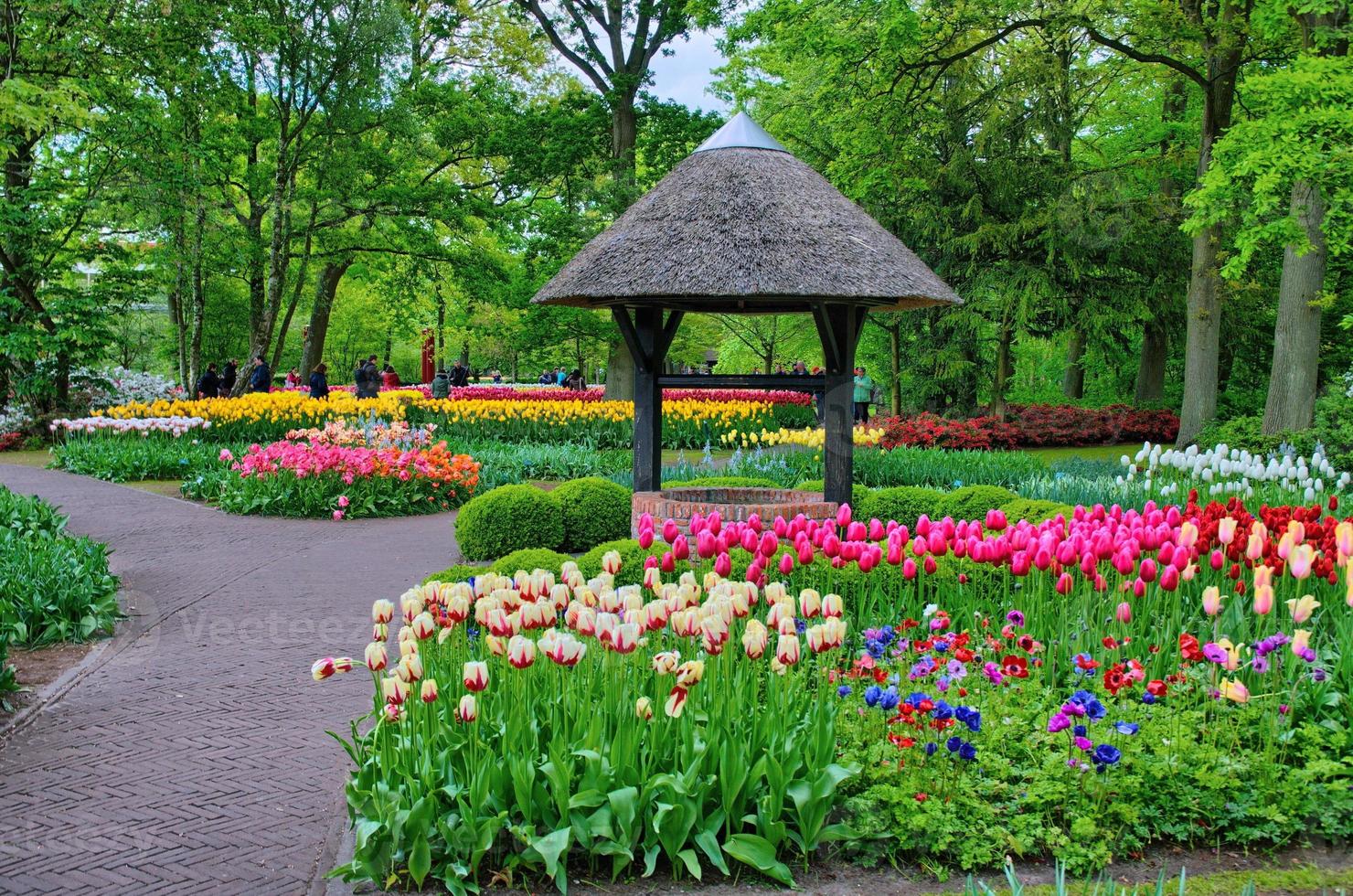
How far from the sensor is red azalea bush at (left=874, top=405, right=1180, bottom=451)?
21250mm

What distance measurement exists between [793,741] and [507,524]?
6411 millimetres

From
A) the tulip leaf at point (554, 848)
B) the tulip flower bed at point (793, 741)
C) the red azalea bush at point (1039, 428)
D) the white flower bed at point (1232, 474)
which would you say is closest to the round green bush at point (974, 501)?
the white flower bed at point (1232, 474)

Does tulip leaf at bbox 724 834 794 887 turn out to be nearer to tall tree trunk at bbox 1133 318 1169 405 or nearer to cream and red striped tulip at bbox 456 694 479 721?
cream and red striped tulip at bbox 456 694 479 721

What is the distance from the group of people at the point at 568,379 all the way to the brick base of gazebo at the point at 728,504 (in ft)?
→ 82.2

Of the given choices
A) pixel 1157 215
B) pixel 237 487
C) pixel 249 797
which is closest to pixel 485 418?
pixel 237 487

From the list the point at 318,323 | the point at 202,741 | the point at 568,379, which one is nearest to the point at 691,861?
the point at 202,741

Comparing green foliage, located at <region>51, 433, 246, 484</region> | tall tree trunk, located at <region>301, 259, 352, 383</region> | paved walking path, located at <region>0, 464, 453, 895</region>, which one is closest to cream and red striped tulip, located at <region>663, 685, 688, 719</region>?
paved walking path, located at <region>0, 464, 453, 895</region>

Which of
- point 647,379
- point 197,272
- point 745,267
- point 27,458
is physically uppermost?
point 197,272

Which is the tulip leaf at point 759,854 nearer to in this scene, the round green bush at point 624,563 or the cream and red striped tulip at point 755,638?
the cream and red striped tulip at point 755,638

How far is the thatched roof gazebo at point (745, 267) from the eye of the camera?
29.3 ft

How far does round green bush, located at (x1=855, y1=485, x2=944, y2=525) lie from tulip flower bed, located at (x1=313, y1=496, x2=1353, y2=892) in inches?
191

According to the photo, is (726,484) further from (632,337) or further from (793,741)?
(793,741)

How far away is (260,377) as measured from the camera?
981 inches

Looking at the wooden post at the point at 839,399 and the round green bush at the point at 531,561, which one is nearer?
the round green bush at the point at 531,561
